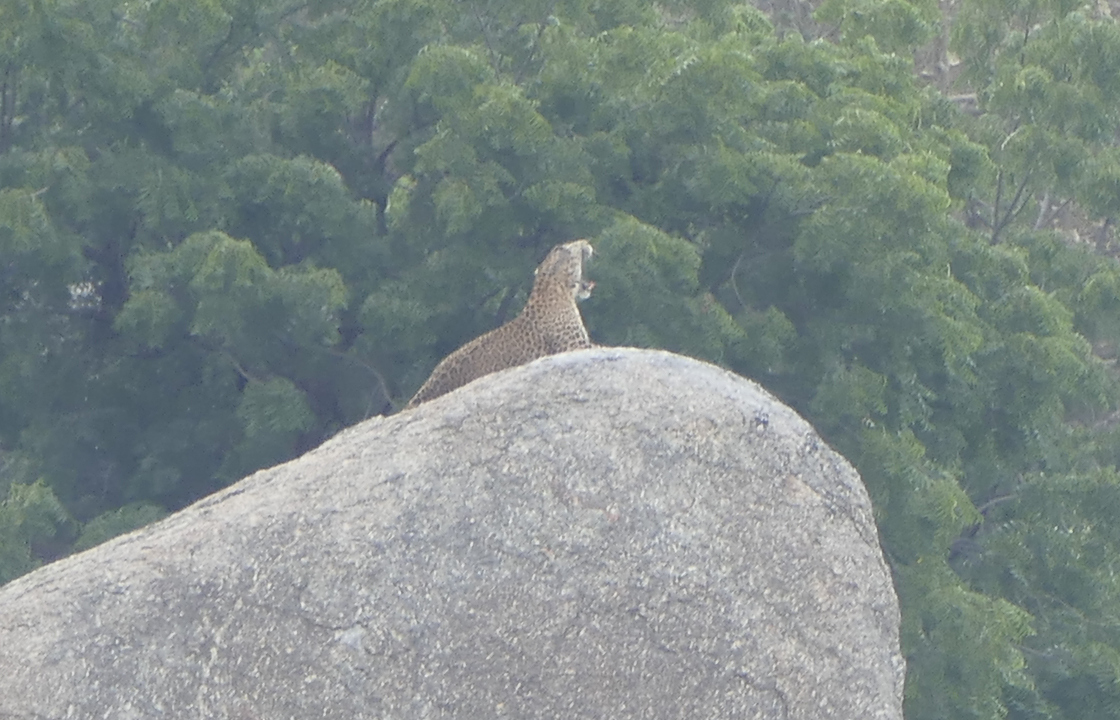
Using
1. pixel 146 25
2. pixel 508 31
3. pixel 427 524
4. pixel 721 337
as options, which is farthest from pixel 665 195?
pixel 427 524

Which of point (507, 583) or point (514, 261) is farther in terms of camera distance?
point (514, 261)

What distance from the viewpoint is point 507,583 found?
20.2ft

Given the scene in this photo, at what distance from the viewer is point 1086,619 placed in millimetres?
13039

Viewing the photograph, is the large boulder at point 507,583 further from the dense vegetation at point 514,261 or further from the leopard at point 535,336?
the dense vegetation at point 514,261

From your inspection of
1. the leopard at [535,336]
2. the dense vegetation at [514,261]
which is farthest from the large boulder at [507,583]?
the dense vegetation at [514,261]

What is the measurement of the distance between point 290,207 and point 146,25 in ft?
5.96

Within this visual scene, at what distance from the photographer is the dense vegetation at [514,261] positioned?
1146 cm

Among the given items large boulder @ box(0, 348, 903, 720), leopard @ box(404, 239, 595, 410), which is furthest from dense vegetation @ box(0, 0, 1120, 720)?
large boulder @ box(0, 348, 903, 720)

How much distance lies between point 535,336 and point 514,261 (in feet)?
10.4

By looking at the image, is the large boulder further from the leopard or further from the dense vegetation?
the dense vegetation

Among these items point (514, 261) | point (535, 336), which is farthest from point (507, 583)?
point (514, 261)

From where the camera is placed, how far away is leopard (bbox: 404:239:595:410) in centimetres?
847

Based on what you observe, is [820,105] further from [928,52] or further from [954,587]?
[928,52]

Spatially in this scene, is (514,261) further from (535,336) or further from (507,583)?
(507,583)
